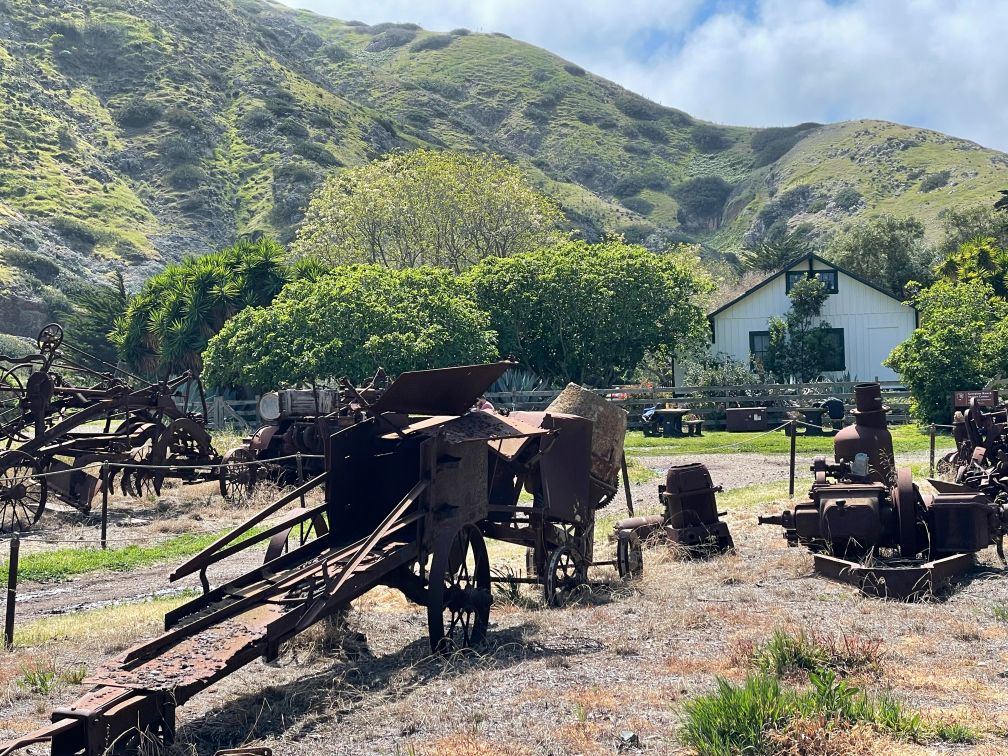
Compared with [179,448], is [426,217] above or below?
above

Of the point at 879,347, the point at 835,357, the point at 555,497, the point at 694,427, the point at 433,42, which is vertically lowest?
the point at 694,427

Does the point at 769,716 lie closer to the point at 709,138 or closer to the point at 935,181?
the point at 935,181

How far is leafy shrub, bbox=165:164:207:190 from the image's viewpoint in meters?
81.3

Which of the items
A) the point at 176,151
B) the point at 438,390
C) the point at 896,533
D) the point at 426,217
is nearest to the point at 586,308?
the point at 426,217

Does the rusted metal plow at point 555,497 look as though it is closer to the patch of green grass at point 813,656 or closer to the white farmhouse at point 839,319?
the patch of green grass at point 813,656

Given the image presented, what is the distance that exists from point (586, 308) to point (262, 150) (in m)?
57.0

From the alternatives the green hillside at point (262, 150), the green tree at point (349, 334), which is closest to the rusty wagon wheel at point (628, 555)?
the green tree at point (349, 334)

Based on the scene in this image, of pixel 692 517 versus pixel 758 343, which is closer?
pixel 692 517

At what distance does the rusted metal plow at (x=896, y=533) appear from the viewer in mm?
9367

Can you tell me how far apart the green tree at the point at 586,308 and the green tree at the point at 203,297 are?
25.9 ft

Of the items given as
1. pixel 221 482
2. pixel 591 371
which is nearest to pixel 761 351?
pixel 591 371

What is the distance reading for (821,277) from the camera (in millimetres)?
43312

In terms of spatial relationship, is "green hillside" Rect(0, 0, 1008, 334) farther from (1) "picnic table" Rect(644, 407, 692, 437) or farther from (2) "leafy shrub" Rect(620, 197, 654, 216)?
(1) "picnic table" Rect(644, 407, 692, 437)

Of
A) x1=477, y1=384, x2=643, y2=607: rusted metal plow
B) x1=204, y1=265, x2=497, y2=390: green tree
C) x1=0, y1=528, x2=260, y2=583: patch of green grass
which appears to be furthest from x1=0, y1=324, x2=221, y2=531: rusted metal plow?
x1=204, y1=265, x2=497, y2=390: green tree
